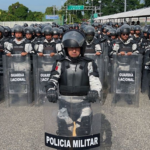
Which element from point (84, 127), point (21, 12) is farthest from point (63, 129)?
point (21, 12)

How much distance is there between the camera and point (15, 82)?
6.30 m

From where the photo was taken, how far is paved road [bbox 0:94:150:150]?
439cm

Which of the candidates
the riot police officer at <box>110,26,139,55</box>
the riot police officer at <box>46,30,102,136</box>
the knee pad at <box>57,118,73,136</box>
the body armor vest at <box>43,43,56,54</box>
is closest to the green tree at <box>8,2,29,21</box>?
the body armor vest at <box>43,43,56,54</box>

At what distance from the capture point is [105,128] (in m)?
5.02

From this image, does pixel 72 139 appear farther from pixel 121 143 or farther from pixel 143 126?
pixel 143 126

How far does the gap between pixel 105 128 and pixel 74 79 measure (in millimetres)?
2174

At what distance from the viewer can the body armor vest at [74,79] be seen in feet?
10.3

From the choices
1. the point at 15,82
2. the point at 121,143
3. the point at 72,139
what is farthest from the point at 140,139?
the point at 15,82

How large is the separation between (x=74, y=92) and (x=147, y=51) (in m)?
4.71

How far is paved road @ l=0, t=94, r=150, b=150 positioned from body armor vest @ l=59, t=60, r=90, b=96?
1469 mm

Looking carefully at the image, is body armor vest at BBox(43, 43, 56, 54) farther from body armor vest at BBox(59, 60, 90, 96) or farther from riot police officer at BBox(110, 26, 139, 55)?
body armor vest at BBox(59, 60, 90, 96)

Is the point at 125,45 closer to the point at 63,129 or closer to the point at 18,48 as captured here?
the point at 18,48

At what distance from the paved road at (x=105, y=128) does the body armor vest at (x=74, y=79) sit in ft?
4.82

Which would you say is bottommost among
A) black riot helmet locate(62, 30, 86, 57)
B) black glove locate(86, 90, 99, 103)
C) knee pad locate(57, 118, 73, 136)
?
knee pad locate(57, 118, 73, 136)
